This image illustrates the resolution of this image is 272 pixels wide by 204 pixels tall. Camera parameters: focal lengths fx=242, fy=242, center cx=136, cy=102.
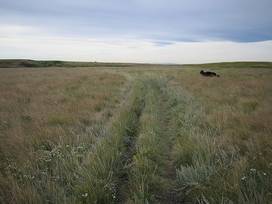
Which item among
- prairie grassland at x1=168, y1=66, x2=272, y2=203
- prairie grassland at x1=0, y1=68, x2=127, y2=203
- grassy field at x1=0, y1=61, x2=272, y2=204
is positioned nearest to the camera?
prairie grassland at x1=168, y1=66, x2=272, y2=203

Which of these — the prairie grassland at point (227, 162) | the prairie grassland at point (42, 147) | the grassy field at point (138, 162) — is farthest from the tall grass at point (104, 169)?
the prairie grassland at point (227, 162)

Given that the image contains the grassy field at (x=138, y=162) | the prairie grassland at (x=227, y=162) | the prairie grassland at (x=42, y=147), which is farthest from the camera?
the prairie grassland at (x=42, y=147)

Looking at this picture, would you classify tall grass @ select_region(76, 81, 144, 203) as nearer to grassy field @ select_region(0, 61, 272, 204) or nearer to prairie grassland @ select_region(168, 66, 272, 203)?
grassy field @ select_region(0, 61, 272, 204)

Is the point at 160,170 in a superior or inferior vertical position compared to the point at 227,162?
inferior

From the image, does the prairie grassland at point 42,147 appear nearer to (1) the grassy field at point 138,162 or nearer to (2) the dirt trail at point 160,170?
(1) the grassy field at point 138,162

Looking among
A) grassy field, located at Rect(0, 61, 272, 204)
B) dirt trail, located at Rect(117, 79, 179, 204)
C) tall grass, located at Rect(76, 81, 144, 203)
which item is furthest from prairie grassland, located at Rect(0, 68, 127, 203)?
dirt trail, located at Rect(117, 79, 179, 204)

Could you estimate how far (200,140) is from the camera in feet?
16.6

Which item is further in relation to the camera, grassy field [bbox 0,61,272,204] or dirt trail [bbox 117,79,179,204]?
dirt trail [bbox 117,79,179,204]

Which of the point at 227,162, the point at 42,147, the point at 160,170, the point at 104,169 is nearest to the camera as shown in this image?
the point at 104,169

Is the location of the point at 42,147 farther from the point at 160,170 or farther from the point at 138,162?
the point at 160,170

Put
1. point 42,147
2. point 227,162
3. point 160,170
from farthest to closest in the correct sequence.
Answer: point 42,147
point 160,170
point 227,162

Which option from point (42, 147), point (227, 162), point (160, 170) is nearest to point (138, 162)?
point (160, 170)

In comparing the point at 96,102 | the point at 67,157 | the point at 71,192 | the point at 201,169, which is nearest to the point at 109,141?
the point at 67,157

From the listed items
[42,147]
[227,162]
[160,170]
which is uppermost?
[227,162]
